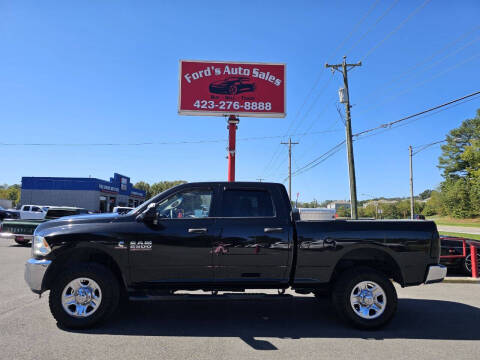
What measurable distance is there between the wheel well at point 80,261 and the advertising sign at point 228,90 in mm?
11770

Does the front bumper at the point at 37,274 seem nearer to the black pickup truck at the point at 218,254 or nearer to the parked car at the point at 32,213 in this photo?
the black pickup truck at the point at 218,254

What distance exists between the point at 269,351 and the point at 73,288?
2.63 metres

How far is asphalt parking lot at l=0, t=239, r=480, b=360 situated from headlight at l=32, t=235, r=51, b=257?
0.97m

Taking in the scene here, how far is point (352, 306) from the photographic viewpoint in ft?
15.0

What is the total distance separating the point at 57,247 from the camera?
4395 millimetres

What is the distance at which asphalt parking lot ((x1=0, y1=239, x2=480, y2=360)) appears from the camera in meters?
3.73

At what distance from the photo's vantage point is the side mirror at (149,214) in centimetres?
443

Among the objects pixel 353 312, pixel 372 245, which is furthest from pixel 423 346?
pixel 372 245

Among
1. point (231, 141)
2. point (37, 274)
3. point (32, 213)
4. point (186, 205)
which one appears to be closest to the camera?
point (37, 274)

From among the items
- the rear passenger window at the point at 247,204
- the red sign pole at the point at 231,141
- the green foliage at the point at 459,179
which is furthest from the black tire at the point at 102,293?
the green foliage at the point at 459,179

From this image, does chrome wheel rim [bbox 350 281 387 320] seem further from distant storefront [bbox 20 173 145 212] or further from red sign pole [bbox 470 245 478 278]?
distant storefront [bbox 20 173 145 212]

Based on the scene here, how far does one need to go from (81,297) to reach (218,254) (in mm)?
1862

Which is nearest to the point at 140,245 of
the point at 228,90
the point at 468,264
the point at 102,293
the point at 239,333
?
the point at 102,293

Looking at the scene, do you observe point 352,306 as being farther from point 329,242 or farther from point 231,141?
point 231,141
